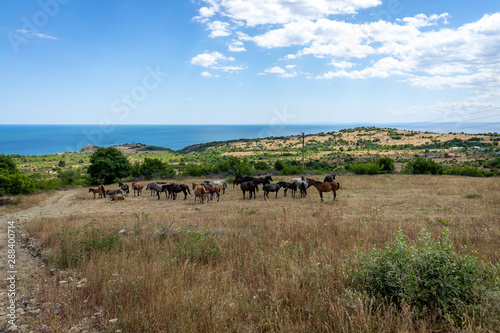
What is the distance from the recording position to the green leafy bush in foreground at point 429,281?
3.66 metres

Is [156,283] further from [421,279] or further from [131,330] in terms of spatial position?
[421,279]

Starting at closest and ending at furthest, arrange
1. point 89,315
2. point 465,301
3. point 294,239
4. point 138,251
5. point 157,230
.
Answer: point 465,301
point 89,315
point 138,251
point 294,239
point 157,230

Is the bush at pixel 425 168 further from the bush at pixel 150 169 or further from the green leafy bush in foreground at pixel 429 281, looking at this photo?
the green leafy bush in foreground at pixel 429 281

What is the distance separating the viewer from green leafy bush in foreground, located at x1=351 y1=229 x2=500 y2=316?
12.0 ft

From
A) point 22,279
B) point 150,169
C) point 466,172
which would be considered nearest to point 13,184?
point 150,169

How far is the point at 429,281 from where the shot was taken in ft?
12.4

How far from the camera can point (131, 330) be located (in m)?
3.74

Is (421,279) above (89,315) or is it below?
above

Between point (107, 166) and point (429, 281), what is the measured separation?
43017 millimetres

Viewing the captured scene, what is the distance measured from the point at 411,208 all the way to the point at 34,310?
1545cm

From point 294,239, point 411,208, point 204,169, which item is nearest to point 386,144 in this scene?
point 204,169

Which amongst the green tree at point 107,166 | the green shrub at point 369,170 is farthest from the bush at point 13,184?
the green shrub at point 369,170

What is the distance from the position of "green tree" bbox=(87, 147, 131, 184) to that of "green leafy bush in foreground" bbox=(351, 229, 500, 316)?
138ft

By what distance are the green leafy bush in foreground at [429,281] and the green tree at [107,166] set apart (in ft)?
138
